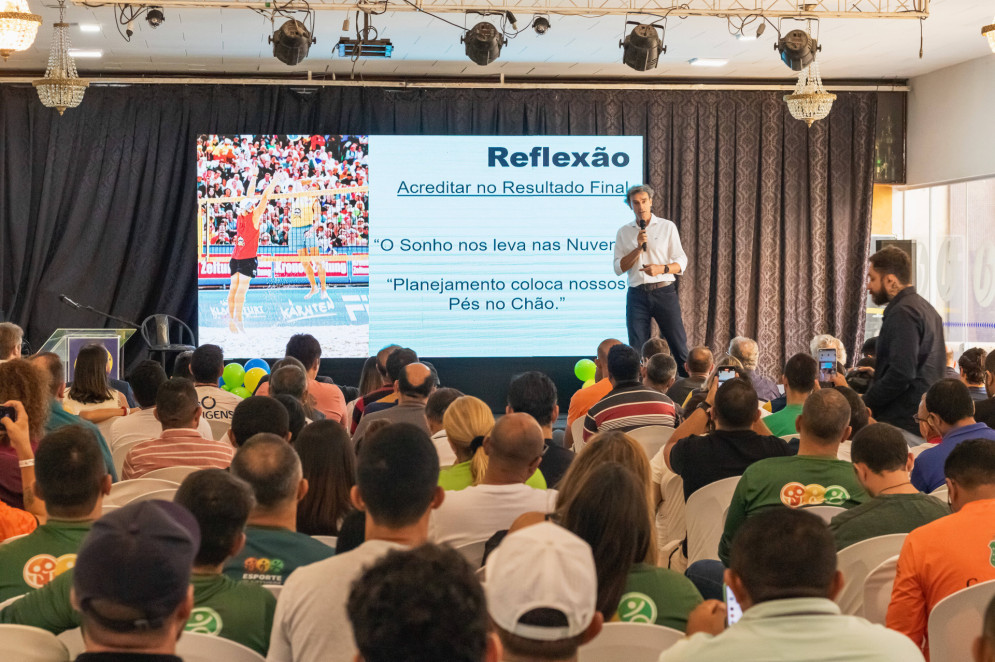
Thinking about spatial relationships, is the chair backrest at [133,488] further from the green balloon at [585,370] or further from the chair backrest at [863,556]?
the green balloon at [585,370]

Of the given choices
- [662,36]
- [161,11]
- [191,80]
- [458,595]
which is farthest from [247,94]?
[458,595]

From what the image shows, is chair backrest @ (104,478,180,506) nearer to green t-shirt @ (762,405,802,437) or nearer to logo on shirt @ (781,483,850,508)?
logo on shirt @ (781,483,850,508)

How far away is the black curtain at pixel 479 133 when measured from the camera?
1030cm

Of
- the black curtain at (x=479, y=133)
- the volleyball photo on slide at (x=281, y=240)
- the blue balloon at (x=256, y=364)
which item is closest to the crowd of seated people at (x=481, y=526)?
the blue balloon at (x=256, y=364)

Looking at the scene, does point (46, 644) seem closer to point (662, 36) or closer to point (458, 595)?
point (458, 595)

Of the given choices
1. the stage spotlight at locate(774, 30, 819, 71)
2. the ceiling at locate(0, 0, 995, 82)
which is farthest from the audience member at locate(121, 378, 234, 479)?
the stage spotlight at locate(774, 30, 819, 71)

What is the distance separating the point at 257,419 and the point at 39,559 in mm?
1196

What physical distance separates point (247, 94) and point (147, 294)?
2.16 metres

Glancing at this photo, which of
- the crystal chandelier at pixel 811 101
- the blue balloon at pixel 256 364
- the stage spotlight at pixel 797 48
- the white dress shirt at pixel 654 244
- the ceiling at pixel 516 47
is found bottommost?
the blue balloon at pixel 256 364

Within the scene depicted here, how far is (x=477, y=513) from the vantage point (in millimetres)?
2963

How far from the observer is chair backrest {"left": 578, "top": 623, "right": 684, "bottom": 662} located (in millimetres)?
1984

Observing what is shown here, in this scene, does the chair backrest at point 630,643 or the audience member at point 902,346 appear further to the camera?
the audience member at point 902,346

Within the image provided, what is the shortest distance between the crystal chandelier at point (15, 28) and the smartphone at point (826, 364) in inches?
188

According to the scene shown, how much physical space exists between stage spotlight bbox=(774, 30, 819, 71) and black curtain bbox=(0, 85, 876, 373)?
3.39 metres
